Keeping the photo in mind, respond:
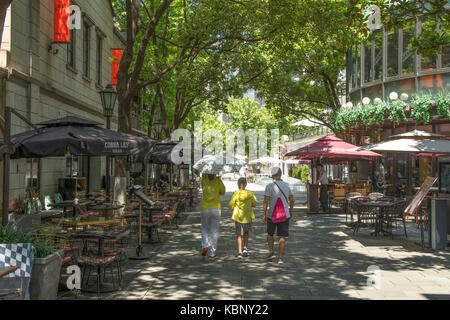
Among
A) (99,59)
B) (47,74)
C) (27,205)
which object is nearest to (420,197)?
(27,205)

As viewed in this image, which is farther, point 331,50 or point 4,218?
point 331,50

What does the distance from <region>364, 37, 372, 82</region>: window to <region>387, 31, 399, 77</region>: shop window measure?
1.59m

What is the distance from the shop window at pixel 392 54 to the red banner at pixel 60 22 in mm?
13252

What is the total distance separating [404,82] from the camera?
60.8 feet

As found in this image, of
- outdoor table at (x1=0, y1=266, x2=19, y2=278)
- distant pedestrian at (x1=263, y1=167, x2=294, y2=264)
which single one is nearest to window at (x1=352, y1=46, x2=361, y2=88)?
distant pedestrian at (x1=263, y1=167, x2=294, y2=264)

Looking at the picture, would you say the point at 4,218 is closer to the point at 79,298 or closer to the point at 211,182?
the point at 79,298

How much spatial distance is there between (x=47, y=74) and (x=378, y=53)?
46.7ft

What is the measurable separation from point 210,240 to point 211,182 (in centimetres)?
118

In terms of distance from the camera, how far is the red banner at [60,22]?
601 inches

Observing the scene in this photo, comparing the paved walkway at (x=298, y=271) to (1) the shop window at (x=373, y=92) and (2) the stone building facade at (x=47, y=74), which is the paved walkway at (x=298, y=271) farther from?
(1) the shop window at (x=373, y=92)

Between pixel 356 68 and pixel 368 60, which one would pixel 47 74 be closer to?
pixel 368 60

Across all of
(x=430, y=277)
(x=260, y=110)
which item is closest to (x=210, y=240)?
(x=430, y=277)

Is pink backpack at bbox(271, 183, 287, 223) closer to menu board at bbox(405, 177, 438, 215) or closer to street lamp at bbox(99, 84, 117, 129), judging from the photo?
menu board at bbox(405, 177, 438, 215)

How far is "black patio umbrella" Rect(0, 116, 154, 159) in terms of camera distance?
820 cm
